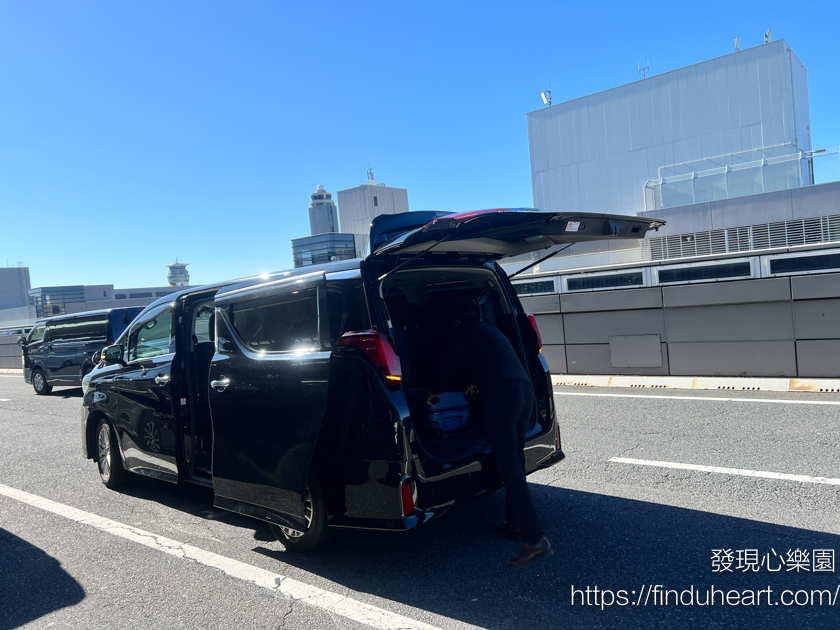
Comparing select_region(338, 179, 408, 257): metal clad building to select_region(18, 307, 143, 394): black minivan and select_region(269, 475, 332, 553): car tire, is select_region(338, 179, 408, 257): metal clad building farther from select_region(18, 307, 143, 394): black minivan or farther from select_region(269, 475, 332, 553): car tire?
select_region(269, 475, 332, 553): car tire

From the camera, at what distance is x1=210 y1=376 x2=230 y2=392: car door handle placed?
4379mm

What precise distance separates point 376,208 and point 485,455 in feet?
223

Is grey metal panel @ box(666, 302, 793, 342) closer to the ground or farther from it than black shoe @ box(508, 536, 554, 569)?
farther from it

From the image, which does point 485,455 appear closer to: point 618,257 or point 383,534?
point 383,534

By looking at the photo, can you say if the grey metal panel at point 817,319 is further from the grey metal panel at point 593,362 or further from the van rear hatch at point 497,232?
the van rear hatch at point 497,232

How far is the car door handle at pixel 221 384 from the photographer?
4379 mm

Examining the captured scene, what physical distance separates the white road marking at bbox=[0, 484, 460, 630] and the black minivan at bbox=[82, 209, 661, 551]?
324 mm

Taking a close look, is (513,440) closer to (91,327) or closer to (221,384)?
(221,384)

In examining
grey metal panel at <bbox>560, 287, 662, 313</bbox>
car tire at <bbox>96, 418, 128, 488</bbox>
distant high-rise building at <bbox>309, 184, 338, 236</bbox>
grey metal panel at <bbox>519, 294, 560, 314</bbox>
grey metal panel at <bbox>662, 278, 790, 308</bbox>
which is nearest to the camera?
car tire at <bbox>96, 418, 128, 488</bbox>

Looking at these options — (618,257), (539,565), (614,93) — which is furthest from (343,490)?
(614,93)

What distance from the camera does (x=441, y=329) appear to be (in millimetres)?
4766

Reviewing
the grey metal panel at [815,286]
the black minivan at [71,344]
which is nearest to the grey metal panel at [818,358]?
the grey metal panel at [815,286]

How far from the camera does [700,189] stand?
26891mm

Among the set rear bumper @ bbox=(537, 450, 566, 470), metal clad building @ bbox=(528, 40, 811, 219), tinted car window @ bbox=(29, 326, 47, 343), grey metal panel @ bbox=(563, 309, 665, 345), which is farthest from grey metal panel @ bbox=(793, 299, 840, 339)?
metal clad building @ bbox=(528, 40, 811, 219)
